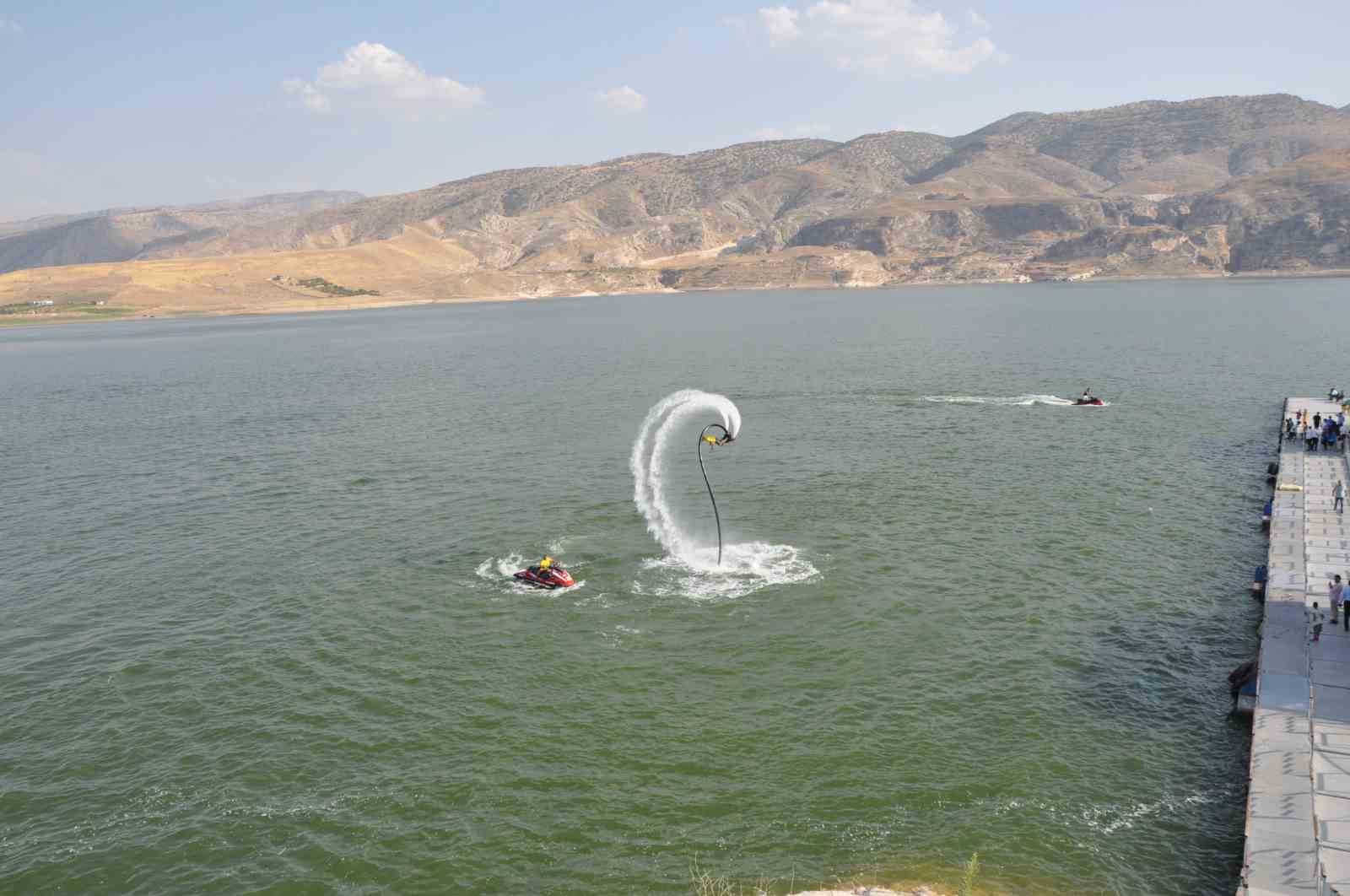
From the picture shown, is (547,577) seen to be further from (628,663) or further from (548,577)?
(628,663)

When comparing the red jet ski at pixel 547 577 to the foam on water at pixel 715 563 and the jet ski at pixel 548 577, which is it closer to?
the jet ski at pixel 548 577

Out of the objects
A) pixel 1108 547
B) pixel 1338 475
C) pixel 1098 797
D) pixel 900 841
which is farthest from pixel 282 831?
pixel 1338 475

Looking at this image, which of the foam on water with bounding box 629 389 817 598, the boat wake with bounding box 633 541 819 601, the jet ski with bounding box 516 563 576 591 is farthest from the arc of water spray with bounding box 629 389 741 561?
the jet ski with bounding box 516 563 576 591

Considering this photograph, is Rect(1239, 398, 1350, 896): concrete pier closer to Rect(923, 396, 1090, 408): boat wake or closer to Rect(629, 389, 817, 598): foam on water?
Rect(629, 389, 817, 598): foam on water

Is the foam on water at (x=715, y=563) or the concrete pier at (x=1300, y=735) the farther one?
the foam on water at (x=715, y=563)

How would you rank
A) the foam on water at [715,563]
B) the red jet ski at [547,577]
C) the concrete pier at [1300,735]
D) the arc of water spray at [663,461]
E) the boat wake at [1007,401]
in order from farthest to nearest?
the boat wake at [1007,401] < the arc of water spray at [663,461] < the red jet ski at [547,577] < the foam on water at [715,563] < the concrete pier at [1300,735]

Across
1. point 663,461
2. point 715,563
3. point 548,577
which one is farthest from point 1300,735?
point 663,461

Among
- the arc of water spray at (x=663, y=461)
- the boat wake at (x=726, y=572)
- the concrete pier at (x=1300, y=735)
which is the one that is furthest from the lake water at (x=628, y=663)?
the concrete pier at (x=1300, y=735)
